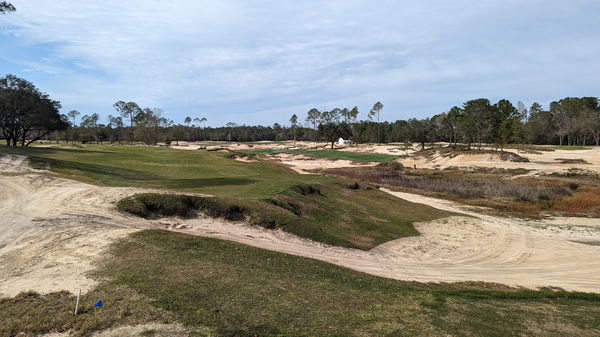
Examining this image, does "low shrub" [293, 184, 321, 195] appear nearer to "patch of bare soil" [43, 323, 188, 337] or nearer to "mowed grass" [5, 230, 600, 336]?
"mowed grass" [5, 230, 600, 336]

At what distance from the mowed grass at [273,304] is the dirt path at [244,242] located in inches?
54.2

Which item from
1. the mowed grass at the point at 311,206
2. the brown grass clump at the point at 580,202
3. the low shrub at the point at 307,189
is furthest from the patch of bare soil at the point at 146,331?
the brown grass clump at the point at 580,202

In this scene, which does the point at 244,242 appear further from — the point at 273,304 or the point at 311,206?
the point at 311,206

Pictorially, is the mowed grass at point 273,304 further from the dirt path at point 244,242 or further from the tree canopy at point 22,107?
the tree canopy at point 22,107

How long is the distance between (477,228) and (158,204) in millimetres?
22024

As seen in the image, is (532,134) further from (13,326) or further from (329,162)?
(13,326)

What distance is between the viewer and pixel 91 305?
27.5 ft

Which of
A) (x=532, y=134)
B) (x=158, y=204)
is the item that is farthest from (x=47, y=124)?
(x=532, y=134)

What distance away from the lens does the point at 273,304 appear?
9.16m

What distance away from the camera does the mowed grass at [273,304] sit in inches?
310

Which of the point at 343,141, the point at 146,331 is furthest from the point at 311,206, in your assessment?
the point at 343,141

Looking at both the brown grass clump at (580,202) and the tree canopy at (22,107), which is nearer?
the brown grass clump at (580,202)

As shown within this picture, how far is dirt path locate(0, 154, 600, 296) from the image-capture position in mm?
11930

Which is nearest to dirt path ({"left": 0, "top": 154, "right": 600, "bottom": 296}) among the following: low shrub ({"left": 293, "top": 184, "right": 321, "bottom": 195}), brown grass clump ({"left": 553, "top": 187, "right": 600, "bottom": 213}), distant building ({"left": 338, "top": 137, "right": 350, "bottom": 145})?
low shrub ({"left": 293, "top": 184, "right": 321, "bottom": 195})
